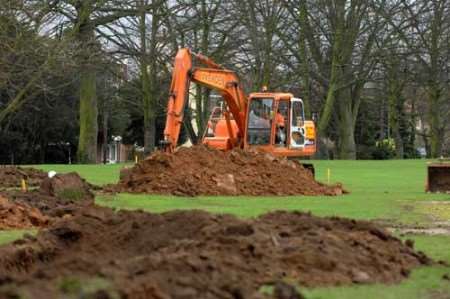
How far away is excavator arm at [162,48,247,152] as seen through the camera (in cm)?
2666

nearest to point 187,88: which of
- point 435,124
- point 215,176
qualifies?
point 215,176

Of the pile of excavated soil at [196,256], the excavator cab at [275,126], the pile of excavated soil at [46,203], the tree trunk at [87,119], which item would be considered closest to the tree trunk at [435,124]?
the tree trunk at [87,119]

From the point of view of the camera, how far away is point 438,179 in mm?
25703

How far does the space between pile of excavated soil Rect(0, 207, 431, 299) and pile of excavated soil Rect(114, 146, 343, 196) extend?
37.7 ft

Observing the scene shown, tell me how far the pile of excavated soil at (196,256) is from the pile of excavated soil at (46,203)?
3517 mm

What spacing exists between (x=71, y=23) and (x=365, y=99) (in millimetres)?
31899

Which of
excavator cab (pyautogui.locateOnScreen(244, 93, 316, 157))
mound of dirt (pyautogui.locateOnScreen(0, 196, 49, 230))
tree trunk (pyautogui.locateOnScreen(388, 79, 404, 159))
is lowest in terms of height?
mound of dirt (pyautogui.locateOnScreen(0, 196, 49, 230))

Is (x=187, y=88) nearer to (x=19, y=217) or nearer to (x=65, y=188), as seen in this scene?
(x=65, y=188)

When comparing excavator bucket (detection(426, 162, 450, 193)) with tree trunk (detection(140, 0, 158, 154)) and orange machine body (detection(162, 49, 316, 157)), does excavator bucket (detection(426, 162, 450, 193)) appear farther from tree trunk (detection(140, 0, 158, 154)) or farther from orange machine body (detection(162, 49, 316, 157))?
tree trunk (detection(140, 0, 158, 154))

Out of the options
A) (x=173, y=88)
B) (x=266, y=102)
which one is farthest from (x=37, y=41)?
(x=266, y=102)

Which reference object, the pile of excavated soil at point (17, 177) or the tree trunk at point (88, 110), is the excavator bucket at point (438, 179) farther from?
the tree trunk at point (88, 110)

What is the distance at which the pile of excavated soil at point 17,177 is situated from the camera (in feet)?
87.2

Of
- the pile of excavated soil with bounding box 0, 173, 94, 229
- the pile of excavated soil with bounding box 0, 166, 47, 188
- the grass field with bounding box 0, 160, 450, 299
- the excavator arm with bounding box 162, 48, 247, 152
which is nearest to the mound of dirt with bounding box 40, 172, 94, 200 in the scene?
the pile of excavated soil with bounding box 0, 173, 94, 229

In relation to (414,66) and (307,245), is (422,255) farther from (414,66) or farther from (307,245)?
(414,66)
